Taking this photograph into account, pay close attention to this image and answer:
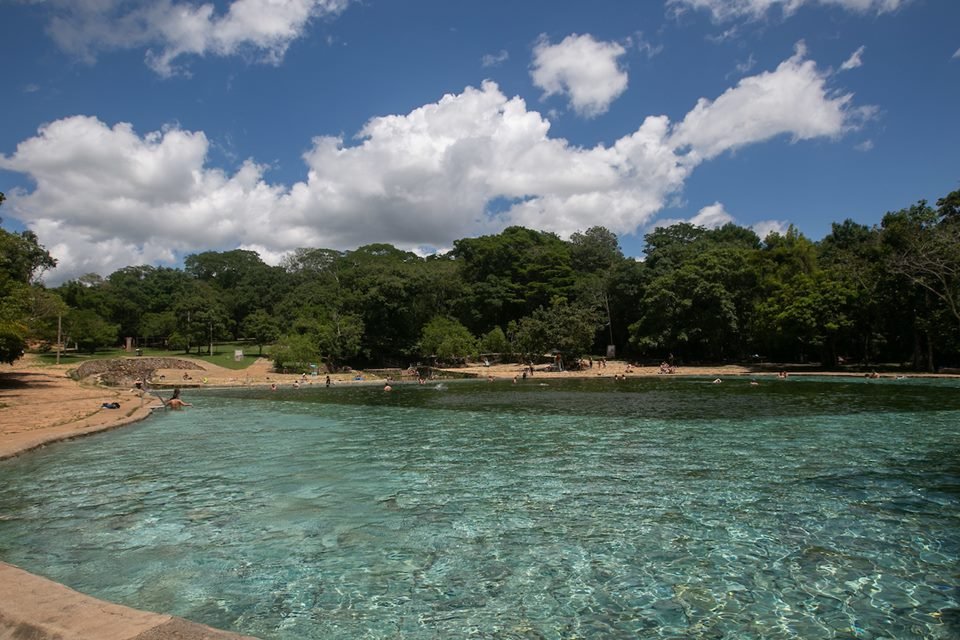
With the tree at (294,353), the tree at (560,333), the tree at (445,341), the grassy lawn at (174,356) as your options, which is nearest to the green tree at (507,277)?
the tree at (445,341)

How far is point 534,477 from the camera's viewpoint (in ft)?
41.3

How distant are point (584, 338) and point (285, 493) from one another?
155 ft

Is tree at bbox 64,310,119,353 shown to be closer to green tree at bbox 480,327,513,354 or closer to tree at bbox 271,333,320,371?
tree at bbox 271,333,320,371

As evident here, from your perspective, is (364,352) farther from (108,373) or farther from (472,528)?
(472,528)

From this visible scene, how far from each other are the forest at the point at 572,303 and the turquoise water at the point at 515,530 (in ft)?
84.1

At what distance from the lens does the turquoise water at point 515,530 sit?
6043 mm

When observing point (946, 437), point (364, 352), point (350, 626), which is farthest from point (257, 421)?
point (364, 352)

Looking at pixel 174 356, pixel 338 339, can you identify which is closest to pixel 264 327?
pixel 174 356

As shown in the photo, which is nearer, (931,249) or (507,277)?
(931,249)

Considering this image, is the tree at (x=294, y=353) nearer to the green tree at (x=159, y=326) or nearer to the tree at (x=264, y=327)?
the tree at (x=264, y=327)

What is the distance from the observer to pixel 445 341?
5966 cm

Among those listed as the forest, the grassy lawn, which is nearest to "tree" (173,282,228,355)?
the forest

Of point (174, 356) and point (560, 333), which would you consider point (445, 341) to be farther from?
point (174, 356)

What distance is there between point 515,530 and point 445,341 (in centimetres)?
5101
